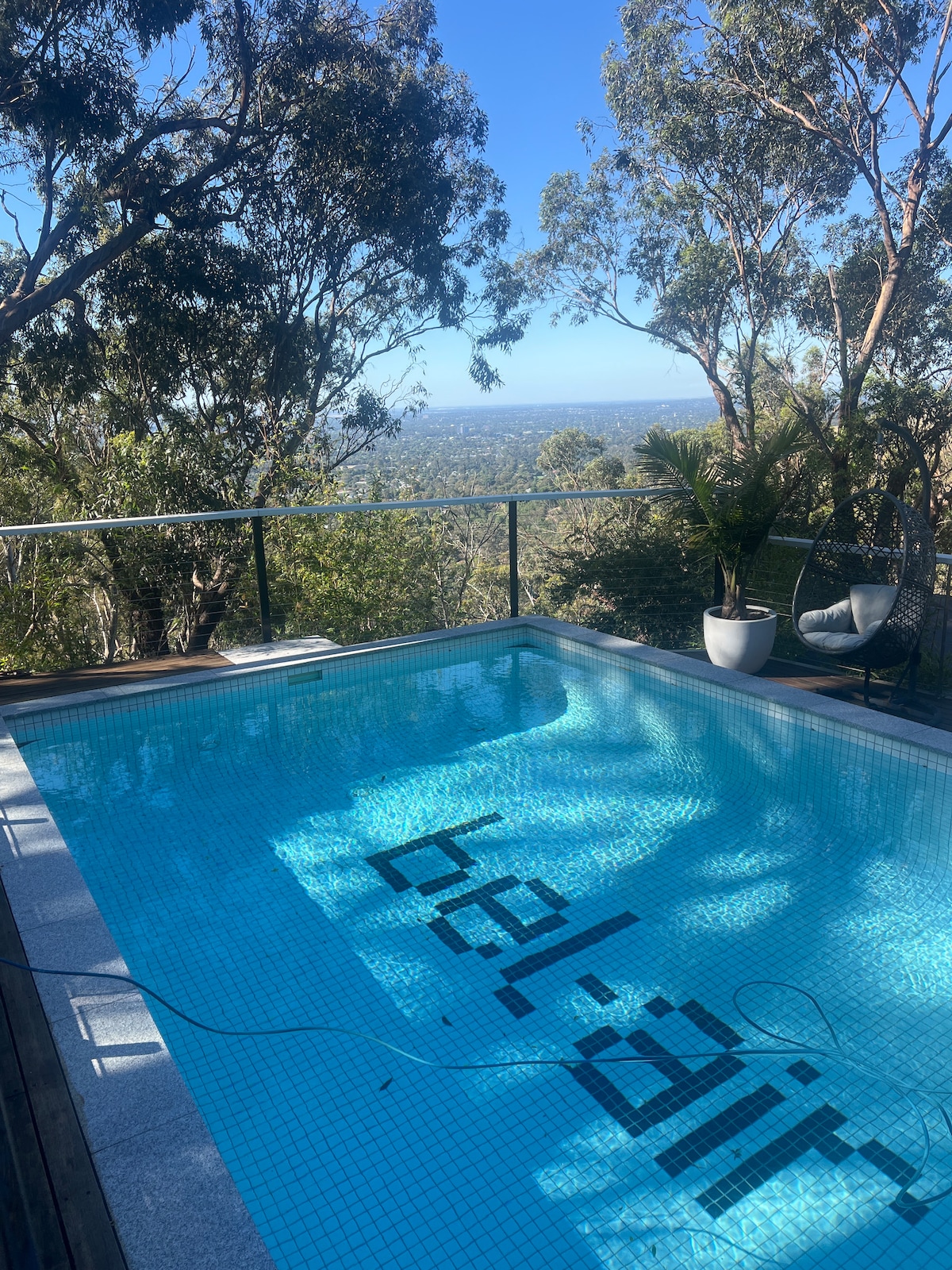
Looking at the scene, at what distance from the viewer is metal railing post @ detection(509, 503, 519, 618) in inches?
216

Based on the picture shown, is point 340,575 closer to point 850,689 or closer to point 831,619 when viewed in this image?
point 831,619

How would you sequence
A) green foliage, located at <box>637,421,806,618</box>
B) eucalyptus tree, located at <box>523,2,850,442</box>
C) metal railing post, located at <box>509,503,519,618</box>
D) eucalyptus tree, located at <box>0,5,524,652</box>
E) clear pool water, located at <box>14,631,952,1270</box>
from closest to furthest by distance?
clear pool water, located at <box>14,631,952,1270</box> → green foliage, located at <box>637,421,806,618</box> → metal railing post, located at <box>509,503,519,618</box> → eucalyptus tree, located at <box>0,5,524,652</box> → eucalyptus tree, located at <box>523,2,850,442</box>

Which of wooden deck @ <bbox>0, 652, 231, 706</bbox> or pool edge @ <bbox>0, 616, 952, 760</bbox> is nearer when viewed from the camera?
pool edge @ <bbox>0, 616, 952, 760</bbox>

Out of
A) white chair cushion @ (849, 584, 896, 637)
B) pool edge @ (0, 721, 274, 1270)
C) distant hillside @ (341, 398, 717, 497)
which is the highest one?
distant hillside @ (341, 398, 717, 497)

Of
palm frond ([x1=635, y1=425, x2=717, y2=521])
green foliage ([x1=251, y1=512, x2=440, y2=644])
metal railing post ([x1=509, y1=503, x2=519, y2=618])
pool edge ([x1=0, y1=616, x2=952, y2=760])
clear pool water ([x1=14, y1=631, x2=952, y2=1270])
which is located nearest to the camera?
clear pool water ([x1=14, y1=631, x2=952, y2=1270])

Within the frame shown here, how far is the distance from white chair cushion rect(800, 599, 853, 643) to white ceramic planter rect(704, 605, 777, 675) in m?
0.27

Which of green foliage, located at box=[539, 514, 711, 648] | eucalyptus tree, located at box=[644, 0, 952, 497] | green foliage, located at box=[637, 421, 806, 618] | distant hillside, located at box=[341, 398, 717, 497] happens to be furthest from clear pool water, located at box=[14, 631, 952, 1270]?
eucalyptus tree, located at box=[644, 0, 952, 497]

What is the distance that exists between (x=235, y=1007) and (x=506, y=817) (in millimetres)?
1405

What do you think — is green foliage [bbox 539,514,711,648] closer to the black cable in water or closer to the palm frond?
the palm frond

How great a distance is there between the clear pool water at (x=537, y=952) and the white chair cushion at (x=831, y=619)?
0.64m

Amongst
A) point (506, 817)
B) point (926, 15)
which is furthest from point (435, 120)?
point (506, 817)

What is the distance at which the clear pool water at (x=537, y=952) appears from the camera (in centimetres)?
173

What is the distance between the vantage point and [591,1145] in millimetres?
1878

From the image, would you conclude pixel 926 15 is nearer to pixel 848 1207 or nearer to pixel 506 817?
pixel 506 817
